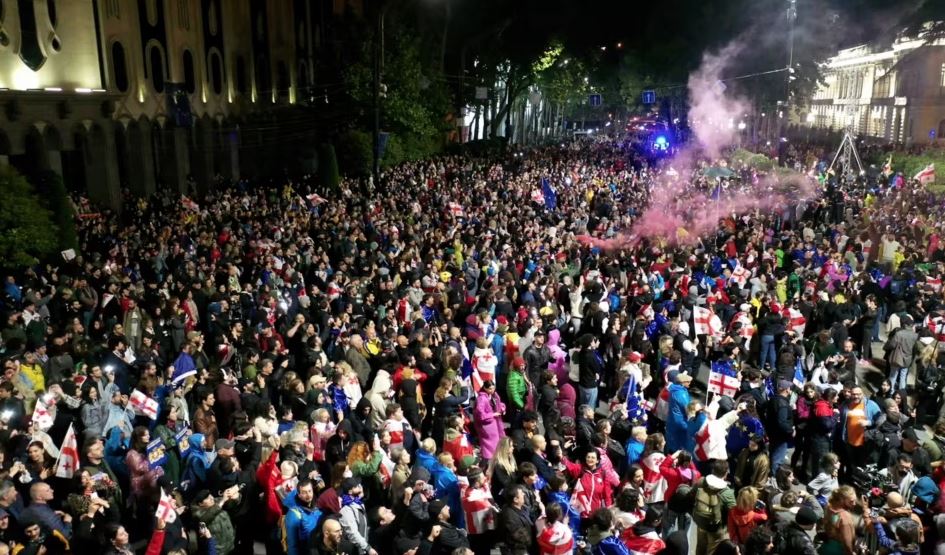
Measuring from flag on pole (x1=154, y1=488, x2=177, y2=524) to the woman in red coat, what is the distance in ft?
10.4

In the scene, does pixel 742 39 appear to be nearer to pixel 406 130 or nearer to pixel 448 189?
pixel 406 130

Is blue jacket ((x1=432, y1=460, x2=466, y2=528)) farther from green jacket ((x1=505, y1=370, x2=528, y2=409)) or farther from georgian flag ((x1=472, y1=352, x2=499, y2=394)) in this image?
georgian flag ((x1=472, y1=352, x2=499, y2=394))

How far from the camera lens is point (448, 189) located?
27047 millimetres

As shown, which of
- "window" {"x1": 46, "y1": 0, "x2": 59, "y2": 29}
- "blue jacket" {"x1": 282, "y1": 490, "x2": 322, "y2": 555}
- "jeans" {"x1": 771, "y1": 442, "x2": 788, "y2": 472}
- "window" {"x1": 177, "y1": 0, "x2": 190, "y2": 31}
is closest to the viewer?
"blue jacket" {"x1": 282, "y1": 490, "x2": 322, "y2": 555}

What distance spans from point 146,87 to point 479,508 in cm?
2639

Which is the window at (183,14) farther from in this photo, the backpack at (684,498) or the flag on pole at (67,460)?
the backpack at (684,498)

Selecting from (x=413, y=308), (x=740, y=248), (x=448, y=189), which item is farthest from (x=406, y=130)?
(x=413, y=308)

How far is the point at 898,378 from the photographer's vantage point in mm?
11266

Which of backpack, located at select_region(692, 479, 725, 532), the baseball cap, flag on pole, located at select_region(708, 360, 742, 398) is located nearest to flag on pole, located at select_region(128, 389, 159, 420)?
the baseball cap

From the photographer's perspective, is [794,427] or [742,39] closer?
[794,427]

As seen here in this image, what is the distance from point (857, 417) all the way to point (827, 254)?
835 cm

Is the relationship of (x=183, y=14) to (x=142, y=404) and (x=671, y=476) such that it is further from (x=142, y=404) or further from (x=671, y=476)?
(x=671, y=476)

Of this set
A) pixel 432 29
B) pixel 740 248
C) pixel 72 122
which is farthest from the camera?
pixel 432 29

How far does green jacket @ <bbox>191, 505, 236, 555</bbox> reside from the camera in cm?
596
